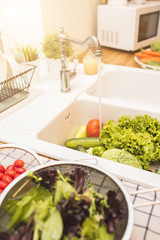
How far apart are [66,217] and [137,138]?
51 centimetres

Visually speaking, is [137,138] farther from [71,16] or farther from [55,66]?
[71,16]

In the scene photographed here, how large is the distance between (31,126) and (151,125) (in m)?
0.47

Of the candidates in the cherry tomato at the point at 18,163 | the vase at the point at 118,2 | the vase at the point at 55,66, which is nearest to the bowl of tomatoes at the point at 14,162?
the cherry tomato at the point at 18,163

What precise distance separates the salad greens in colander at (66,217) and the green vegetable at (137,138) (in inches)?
15.9

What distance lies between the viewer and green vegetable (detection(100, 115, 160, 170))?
32.1 inches

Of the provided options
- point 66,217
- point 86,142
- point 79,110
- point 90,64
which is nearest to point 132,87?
point 90,64

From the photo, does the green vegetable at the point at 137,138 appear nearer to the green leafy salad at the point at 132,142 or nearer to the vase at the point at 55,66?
the green leafy salad at the point at 132,142

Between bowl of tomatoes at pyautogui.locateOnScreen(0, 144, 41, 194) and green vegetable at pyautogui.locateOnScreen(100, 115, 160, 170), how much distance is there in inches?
12.2

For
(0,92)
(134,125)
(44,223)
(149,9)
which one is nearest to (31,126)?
(0,92)

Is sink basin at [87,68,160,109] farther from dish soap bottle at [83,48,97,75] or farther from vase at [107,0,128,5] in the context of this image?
vase at [107,0,128,5]

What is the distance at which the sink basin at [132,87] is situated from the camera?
136 centimetres

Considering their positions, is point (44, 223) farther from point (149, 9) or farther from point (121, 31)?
point (149, 9)

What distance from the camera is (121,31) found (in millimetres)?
1732

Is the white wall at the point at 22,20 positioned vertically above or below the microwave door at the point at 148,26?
above
